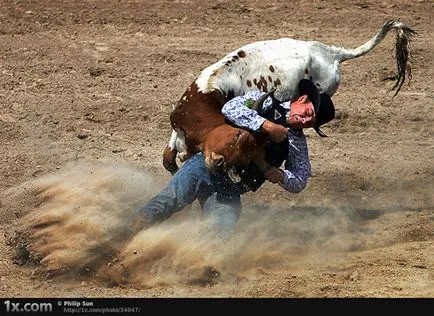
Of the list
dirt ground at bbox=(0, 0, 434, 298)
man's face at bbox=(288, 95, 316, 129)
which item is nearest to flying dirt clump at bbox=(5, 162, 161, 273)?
dirt ground at bbox=(0, 0, 434, 298)

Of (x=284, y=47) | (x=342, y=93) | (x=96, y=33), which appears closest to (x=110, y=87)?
(x=96, y=33)

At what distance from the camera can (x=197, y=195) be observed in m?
5.86

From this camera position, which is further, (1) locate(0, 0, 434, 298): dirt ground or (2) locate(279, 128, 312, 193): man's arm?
(2) locate(279, 128, 312, 193): man's arm

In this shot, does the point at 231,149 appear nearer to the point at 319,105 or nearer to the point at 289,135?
the point at 289,135

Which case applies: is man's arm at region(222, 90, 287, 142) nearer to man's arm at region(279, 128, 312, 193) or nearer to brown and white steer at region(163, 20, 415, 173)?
brown and white steer at region(163, 20, 415, 173)

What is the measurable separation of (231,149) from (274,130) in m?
0.26

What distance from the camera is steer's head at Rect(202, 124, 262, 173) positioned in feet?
18.2

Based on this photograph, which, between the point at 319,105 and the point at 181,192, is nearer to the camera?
the point at 181,192

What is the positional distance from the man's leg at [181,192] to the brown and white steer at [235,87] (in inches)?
5.3

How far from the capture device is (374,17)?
35.0 ft

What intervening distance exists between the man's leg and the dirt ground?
0.12 m
